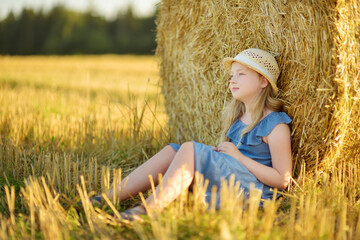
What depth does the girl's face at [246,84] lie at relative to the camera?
2723 millimetres

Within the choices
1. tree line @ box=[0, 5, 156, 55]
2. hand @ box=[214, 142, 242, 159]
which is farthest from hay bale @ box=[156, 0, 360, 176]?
tree line @ box=[0, 5, 156, 55]

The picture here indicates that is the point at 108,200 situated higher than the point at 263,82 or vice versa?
the point at 263,82

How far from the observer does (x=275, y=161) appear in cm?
250

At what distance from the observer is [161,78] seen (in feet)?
13.4

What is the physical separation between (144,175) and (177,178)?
0.35m

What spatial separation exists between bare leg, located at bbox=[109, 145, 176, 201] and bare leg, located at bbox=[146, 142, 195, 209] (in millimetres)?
230

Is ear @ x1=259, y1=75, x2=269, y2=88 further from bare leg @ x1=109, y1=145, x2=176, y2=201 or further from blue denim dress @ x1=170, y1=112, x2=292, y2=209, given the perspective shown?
bare leg @ x1=109, y1=145, x2=176, y2=201

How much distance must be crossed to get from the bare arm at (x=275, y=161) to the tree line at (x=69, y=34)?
33.2 meters

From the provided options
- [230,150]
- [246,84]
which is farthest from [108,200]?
[246,84]

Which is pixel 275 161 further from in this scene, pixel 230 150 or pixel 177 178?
pixel 177 178

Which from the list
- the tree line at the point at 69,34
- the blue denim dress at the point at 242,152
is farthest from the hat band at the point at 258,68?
the tree line at the point at 69,34

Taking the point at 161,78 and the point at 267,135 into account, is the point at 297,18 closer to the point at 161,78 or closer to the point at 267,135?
the point at 267,135

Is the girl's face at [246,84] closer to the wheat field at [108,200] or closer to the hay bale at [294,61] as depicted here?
the hay bale at [294,61]

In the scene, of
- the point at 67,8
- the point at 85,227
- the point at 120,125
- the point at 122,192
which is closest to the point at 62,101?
the point at 120,125
